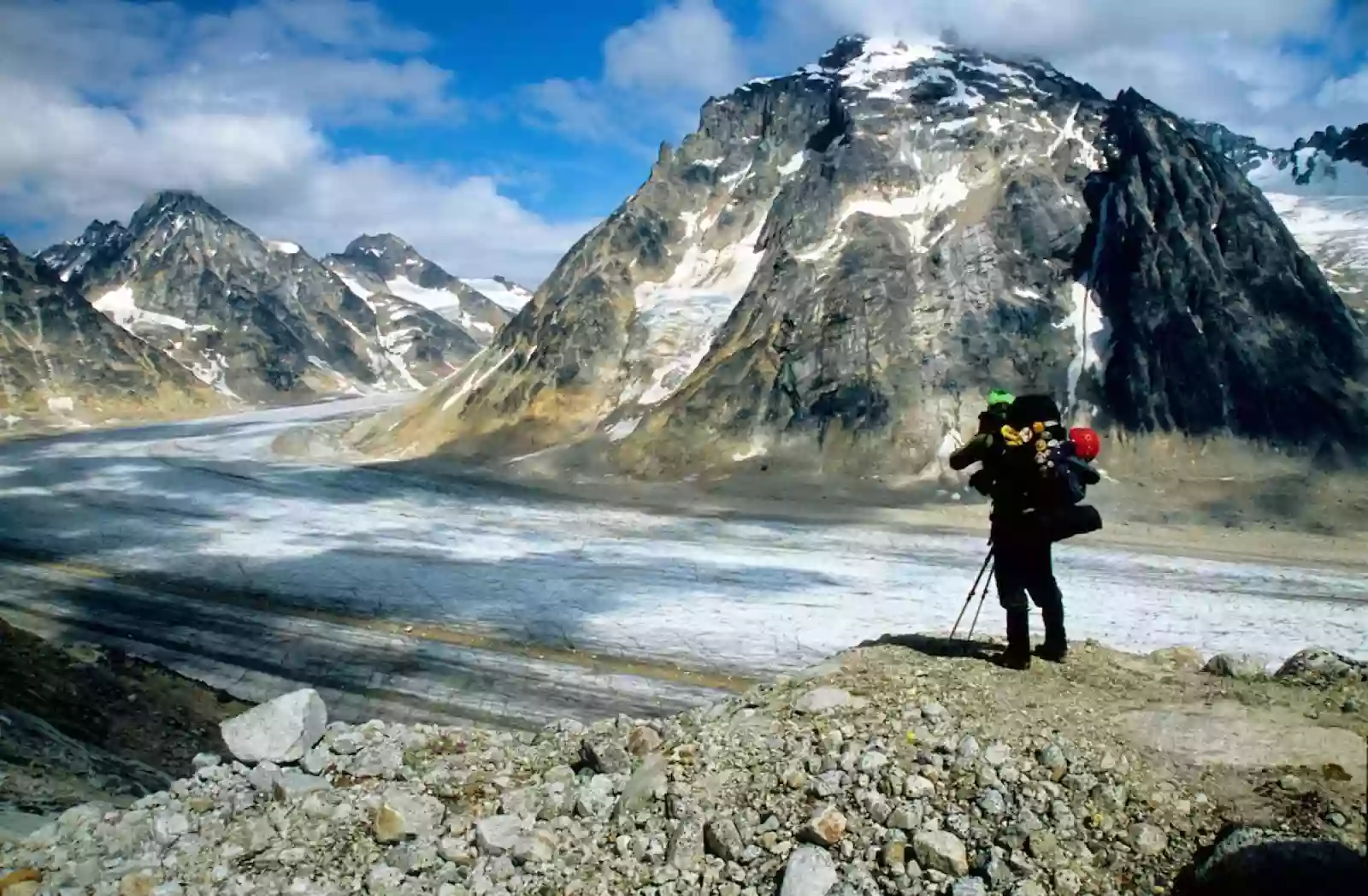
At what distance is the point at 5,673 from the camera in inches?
512

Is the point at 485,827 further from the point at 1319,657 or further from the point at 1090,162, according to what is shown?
the point at 1090,162

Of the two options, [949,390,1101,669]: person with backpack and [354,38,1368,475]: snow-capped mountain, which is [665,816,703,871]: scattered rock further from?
[354,38,1368,475]: snow-capped mountain

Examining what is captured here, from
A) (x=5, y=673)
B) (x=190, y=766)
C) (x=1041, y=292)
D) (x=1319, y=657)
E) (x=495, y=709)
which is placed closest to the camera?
(x=1319, y=657)

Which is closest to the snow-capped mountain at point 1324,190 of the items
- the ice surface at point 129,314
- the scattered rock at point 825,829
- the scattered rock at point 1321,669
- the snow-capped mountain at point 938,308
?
the snow-capped mountain at point 938,308

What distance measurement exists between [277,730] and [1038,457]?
596 centimetres

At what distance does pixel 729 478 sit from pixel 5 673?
27.3 meters

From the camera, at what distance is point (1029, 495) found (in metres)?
7.09

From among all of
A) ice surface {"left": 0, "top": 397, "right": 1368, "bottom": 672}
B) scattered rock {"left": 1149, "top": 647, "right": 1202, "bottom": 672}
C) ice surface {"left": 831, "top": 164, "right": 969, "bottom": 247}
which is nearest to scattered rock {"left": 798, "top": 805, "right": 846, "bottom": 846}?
scattered rock {"left": 1149, "top": 647, "right": 1202, "bottom": 672}

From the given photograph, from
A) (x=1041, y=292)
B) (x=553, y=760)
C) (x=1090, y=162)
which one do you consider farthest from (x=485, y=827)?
(x=1090, y=162)

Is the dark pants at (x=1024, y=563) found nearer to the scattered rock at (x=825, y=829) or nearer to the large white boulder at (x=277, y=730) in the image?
the scattered rock at (x=825, y=829)

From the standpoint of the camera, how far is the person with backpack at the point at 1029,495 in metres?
6.86

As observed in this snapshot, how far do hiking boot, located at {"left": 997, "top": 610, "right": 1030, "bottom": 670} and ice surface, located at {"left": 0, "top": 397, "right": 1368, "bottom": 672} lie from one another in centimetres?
1071

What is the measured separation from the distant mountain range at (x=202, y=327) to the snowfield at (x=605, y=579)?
68909 mm

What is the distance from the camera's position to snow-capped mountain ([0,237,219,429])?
92.1 meters
